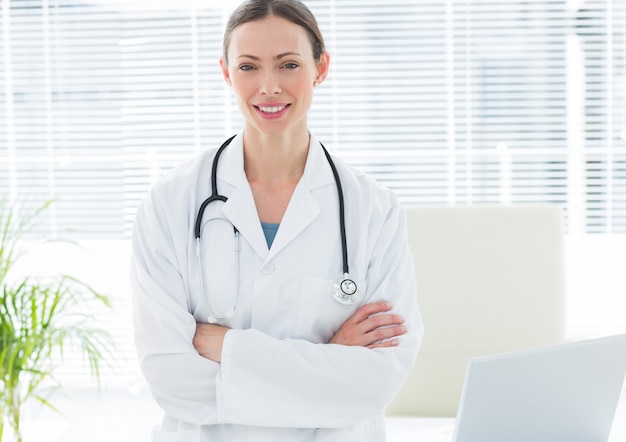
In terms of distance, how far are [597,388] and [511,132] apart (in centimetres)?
215

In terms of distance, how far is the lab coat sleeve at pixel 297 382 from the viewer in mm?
1448

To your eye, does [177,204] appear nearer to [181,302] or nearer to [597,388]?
[181,302]

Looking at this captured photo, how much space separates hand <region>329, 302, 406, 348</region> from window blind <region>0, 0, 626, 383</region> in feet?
5.77

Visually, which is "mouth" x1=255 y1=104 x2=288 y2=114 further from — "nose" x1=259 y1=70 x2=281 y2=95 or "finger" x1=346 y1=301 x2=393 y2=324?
"finger" x1=346 y1=301 x2=393 y2=324

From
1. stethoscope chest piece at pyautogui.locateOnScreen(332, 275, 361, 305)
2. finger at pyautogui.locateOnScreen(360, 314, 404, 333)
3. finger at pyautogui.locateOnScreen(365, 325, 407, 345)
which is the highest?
stethoscope chest piece at pyautogui.locateOnScreen(332, 275, 361, 305)

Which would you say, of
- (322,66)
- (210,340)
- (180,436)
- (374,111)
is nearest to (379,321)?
(210,340)

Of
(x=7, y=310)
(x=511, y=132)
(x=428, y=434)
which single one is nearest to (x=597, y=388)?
(x=428, y=434)

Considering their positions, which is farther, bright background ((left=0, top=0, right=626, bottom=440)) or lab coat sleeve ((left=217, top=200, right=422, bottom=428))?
bright background ((left=0, top=0, right=626, bottom=440))

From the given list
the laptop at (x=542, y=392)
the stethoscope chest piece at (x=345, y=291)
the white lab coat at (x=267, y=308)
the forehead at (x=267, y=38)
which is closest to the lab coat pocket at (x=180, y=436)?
the white lab coat at (x=267, y=308)

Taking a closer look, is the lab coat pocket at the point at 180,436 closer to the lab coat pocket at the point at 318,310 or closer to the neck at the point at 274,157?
the lab coat pocket at the point at 318,310

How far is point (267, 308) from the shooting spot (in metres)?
1.52

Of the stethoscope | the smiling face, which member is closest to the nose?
the smiling face

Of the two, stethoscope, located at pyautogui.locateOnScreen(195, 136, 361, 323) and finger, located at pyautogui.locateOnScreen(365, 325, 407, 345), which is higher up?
stethoscope, located at pyautogui.locateOnScreen(195, 136, 361, 323)

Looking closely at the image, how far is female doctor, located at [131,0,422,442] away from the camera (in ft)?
4.79
